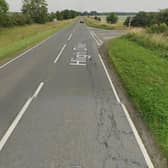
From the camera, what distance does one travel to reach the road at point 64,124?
15.6ft

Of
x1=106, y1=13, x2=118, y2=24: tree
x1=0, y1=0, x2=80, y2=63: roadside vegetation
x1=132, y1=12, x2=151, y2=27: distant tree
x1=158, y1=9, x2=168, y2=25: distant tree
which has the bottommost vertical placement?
x1=106, y1=13, x2=118, y2=24: tree

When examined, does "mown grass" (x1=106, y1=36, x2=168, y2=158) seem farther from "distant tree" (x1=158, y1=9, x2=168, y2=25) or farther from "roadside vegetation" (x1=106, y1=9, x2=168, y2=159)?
"distant tree" (x1=158, y1=9, x2=168, y2=25)

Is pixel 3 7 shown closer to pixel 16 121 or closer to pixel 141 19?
pixel 141 19

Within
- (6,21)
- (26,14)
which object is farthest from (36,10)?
(6,21)

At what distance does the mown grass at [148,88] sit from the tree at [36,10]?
71.6m

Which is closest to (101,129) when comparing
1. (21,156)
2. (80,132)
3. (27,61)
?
(80,132)

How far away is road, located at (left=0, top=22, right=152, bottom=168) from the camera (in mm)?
4750

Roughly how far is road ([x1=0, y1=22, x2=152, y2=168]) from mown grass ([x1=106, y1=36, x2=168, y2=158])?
601mm

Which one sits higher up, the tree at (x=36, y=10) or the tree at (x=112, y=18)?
the tree at (x=36, y=10)

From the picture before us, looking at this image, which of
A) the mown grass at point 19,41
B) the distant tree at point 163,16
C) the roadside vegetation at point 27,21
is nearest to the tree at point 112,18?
the roadside vegetation at point 27,21

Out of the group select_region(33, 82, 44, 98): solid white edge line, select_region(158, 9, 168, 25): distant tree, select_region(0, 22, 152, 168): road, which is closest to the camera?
select_region(0, 22, 152, 168): road

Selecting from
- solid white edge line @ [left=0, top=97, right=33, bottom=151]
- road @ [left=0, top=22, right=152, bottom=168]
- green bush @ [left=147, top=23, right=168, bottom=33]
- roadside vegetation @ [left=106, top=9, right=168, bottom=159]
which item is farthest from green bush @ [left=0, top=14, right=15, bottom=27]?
Result: solid white edge line @ [left=0, top=97, right=33, bottom=151]

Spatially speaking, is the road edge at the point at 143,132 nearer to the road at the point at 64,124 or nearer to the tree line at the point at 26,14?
the road at the point at 64,124

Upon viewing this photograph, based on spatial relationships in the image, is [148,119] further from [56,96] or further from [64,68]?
[64,68]
